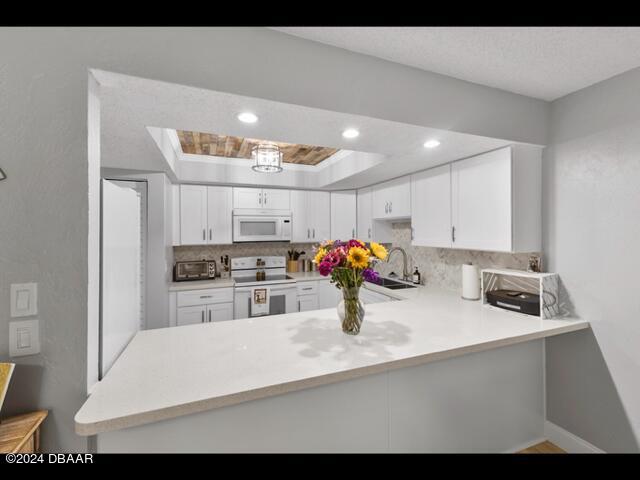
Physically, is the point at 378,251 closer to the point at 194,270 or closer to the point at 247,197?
the point at 247,197

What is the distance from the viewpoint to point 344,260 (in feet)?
5.06

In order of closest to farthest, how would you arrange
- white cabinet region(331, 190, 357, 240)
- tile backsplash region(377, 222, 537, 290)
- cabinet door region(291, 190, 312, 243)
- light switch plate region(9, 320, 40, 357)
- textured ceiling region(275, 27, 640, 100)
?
light switch plate region(9, 320, 40, 357) → textured ceiling region(275, 27, 640, 100) → tile backsplash region(377, 222, 537, 290) → cabinet door region(291, 190, 312, 243) → white cabinet region(331, 190, 357, 240)

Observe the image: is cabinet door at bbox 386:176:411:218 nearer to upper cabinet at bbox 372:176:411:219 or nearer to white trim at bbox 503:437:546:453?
upper cabinet at bbox 372:176:411:219

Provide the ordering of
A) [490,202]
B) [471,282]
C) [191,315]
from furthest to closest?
[191,315] < [471,282] < [490,202]

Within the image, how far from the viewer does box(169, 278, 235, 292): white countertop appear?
3.11 m

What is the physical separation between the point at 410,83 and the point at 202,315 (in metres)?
3.02

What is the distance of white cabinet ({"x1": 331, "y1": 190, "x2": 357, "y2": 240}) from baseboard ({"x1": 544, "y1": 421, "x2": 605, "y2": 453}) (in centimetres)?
282

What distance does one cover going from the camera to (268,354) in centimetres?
133

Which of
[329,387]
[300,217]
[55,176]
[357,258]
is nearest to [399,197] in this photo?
[300,217]

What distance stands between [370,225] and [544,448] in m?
2.61

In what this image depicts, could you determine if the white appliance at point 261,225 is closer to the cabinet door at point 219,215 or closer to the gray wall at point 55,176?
the cabinet door at point 219,215

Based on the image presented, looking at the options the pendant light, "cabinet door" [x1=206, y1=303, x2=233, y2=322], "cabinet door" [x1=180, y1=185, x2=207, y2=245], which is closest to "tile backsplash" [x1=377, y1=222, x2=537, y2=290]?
the pendant light

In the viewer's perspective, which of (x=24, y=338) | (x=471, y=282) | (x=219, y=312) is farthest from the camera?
(x=219, y=312)
